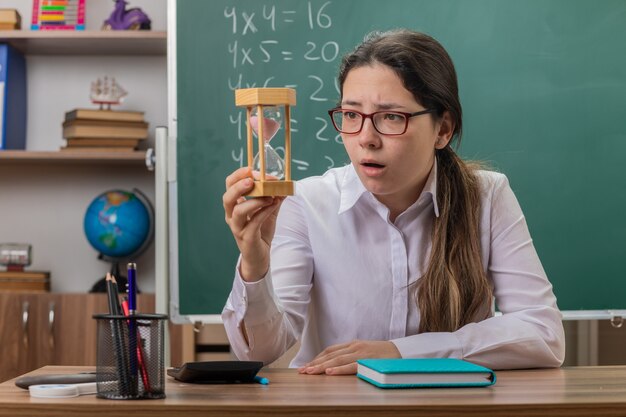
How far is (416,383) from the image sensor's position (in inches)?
48.0

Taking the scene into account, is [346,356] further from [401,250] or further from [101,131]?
[101,131]

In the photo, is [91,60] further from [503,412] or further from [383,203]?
[503,412]

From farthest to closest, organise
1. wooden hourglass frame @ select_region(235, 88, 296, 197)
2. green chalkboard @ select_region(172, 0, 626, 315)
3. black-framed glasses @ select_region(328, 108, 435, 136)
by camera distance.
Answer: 1. green chalkboard @ select_region(172, 0, 626, 315)
2. black-framed glasses @ select_region(328, 108, 435, 136)
3. wooden hourglass frame @ select_region(235, 88, 296, 197)

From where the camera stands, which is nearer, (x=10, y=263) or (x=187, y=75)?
(x=187, y=75)

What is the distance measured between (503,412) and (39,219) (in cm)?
288

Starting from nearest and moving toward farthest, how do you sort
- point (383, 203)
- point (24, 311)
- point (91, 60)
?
point (383, 203), point (24, 311), point (91, 60)

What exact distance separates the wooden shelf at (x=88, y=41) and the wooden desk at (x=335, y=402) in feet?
7.39

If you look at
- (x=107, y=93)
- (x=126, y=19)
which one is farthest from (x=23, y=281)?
(x=126, y=19)

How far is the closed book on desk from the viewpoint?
334cm

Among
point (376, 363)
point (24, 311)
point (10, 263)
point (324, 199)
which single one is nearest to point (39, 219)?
point (10, 263)

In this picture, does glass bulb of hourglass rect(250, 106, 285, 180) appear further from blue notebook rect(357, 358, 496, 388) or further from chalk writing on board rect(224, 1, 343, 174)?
chalk writing on board rect(224, 1, 343, 174)

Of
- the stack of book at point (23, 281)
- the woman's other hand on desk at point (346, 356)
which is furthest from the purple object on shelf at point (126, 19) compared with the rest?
the woman's other hand on desk at point (346, 356)

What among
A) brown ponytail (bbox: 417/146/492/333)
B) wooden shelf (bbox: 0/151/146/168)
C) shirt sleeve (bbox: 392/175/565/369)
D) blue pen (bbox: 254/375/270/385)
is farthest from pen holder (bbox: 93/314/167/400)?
wooden shelf (bbox: 0/151/146/168)

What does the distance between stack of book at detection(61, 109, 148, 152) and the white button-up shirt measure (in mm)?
1594
